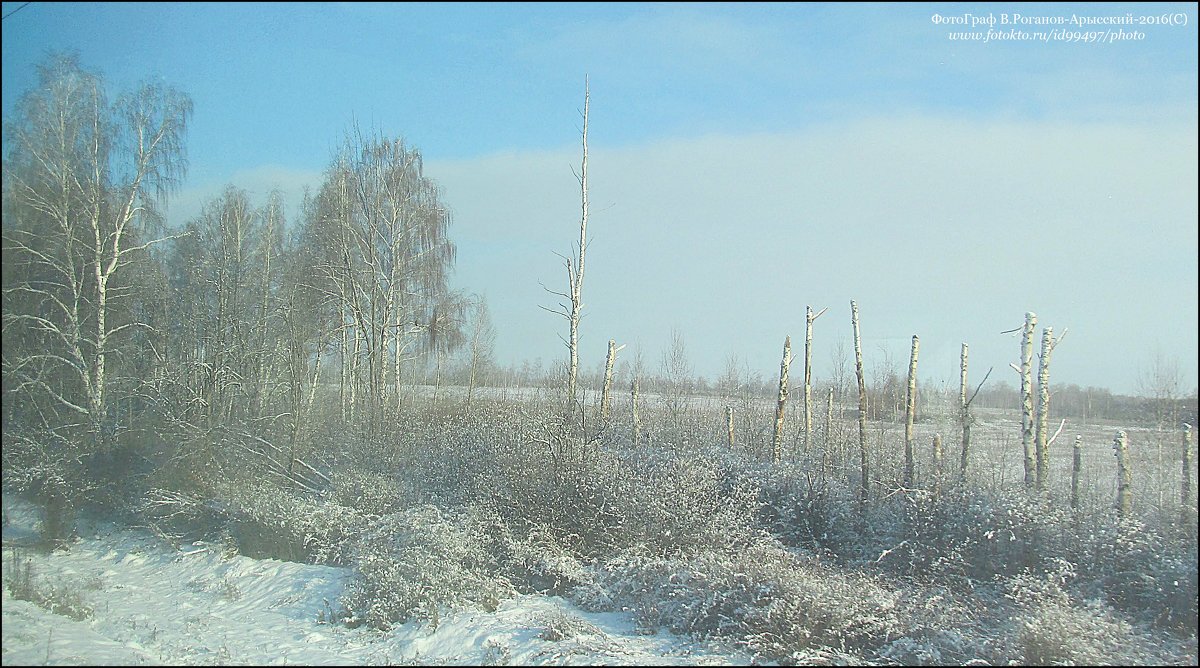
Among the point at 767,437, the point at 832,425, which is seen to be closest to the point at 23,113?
the point at 767,437

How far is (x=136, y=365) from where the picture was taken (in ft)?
46.9

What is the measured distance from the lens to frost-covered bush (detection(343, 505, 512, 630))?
25.6 ft

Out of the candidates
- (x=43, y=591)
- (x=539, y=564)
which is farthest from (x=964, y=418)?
(x=43, y=591)

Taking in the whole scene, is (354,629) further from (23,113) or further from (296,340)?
(296,340)

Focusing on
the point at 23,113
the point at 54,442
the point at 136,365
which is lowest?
the point at 54,442

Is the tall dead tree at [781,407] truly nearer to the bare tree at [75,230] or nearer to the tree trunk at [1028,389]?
the tree trunk at [1028,389]

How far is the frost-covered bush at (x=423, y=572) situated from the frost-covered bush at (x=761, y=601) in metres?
1.58

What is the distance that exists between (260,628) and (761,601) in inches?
206

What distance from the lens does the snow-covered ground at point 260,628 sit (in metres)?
6.31

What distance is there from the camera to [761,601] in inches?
287

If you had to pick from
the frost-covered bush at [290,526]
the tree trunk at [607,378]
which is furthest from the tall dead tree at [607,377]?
the frost-covered bush at [290,526]

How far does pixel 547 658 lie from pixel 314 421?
12.1 m

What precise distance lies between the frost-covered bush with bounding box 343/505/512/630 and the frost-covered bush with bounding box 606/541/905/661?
1.58 metres

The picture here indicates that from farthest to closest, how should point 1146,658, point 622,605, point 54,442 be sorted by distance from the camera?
1. point 54,442
2. point 622,605
3. point 1146,658
